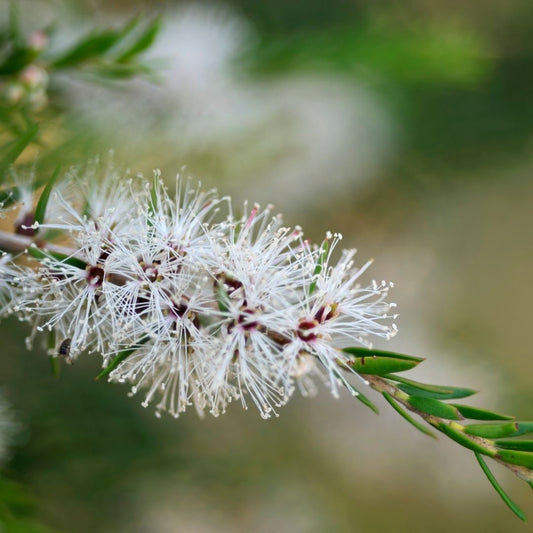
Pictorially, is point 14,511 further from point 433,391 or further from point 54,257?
point 433,391

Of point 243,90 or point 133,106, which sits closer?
point 133,106

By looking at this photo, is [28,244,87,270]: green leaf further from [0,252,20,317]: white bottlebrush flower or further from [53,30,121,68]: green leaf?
[53,30,121,68]: green leaf

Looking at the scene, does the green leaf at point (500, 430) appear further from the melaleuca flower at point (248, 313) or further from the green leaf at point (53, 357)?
the green leaf at point (53, 357)

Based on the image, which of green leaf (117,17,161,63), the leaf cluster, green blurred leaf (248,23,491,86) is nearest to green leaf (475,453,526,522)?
the leaf cluster

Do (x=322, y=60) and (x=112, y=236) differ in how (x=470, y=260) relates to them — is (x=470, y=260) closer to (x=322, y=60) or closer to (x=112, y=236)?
(x=322, y=60)

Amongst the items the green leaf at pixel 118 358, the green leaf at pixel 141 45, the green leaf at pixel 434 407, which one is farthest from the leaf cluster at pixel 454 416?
the green leaf at pixel 141 45

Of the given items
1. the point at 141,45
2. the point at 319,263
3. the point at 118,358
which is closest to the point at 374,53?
the point at 141,45

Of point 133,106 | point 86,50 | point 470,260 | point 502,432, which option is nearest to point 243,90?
point 133,106
